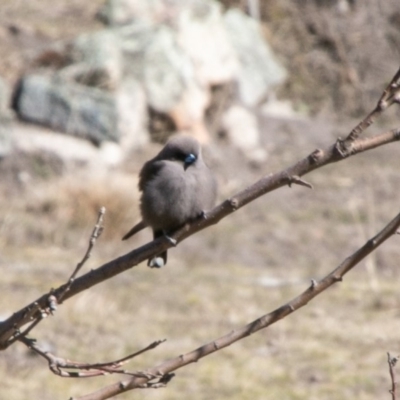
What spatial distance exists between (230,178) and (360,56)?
5464 mm

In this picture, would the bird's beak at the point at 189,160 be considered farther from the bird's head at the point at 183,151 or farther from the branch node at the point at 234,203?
the branch node at the point at 234,203

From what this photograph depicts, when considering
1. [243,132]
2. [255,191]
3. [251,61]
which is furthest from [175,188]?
[251,61]

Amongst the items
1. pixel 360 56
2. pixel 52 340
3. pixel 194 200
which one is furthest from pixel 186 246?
pixel 360 56

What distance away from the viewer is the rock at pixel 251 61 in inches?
565

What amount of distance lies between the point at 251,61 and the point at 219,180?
3804 millimetres

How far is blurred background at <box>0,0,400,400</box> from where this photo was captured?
661 centimetres

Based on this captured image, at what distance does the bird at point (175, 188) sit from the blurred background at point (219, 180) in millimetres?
2247

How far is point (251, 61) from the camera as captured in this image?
1478cm

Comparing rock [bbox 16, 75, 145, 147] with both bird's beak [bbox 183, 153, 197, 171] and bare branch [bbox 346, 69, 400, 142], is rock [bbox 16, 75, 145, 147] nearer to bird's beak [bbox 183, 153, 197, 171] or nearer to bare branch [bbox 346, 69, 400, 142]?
bird's beak [bbox 183, 153, 197, 171]

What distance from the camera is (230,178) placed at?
11.6 metres

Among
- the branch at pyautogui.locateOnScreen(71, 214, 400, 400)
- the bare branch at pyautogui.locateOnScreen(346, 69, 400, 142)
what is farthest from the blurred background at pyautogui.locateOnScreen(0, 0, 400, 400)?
the bare branch at pyautogui.locateOnScreen(346, 69, 400, 142)

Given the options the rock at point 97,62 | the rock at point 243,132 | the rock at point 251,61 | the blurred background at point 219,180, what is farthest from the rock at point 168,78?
the rock at point 251,61

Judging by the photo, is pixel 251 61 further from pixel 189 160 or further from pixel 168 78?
pixel 189 160

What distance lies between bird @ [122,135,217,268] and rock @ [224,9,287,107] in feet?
32.9
